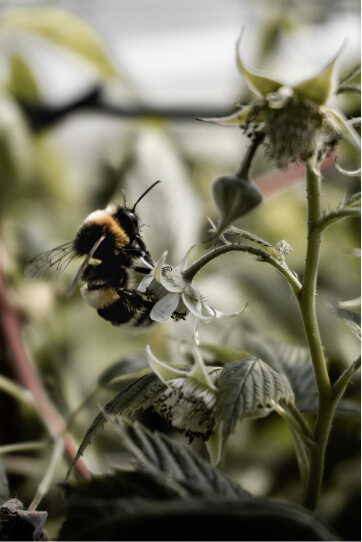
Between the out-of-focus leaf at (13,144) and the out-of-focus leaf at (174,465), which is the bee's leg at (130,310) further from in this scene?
the out-of-focus leaf at (13,144)

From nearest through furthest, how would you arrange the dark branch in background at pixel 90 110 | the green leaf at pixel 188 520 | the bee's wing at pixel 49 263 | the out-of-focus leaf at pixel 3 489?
the green leaf at pixel 188 520, the out-of-focus leaf at pixel 3 489, the bee's wing at pixel 49 263, the dark branch in background at pixel 90 110

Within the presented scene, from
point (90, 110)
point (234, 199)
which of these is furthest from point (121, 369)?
point (90, 110)

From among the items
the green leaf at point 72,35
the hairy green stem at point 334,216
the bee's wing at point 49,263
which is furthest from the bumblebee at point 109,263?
the green leaf at point 72,35

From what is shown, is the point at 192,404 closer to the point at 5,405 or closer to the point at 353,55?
the point at 5,405

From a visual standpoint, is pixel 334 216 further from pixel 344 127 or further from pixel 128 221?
pixel 128 221

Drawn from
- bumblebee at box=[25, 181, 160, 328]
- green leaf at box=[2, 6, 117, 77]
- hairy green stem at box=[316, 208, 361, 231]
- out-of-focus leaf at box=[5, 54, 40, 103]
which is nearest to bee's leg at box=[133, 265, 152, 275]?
bumblebee at box=[25, 181, 160, 328]
